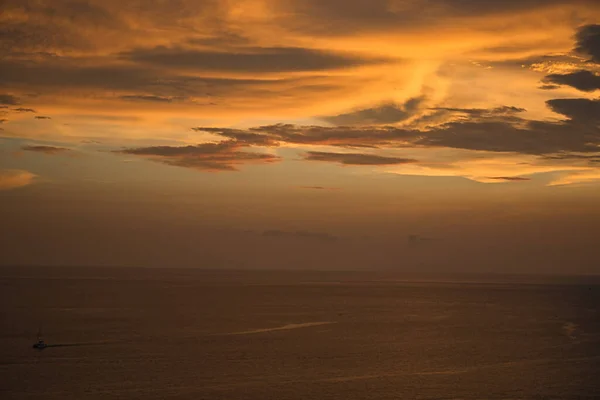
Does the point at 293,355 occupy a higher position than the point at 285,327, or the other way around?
the point at 293,355

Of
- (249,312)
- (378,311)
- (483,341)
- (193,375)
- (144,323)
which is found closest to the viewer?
(193,375)

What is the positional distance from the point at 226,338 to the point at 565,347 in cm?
4926

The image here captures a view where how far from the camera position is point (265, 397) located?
206ft

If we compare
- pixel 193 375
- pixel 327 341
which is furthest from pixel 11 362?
pixel 327 341

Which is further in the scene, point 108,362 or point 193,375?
point 108,362

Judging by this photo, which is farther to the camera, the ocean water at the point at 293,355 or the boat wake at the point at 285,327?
the boat wake at the point at 285,327

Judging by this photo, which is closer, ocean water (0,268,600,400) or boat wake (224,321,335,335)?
ocean water (0,268,600,400)

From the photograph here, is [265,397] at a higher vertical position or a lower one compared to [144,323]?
higher

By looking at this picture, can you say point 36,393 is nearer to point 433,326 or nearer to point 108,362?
point 108,362

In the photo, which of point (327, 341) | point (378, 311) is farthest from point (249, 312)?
point (327, 341)

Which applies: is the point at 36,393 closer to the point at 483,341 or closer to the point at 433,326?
the point at 483,341

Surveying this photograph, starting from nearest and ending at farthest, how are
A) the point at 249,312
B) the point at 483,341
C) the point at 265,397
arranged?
the point at 265,397 < the point at 483,341 < the point at 249,312

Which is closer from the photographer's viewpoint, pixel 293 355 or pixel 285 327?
pixel 293 355

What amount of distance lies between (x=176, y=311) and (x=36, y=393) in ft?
298
